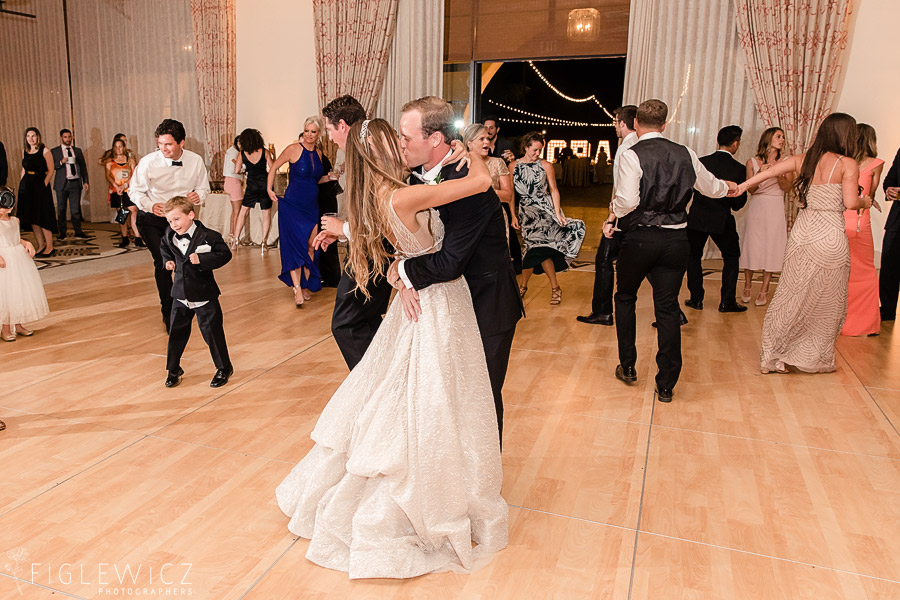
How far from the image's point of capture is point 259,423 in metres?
3.37

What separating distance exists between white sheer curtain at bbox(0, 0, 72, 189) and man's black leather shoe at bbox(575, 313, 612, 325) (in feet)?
33.8

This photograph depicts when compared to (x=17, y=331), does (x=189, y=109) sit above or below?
above

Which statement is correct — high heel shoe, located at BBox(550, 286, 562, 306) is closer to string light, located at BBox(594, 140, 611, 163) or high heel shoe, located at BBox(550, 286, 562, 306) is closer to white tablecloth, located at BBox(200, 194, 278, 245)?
white tablecloth, located at BBox(200, 194, 278, 245)

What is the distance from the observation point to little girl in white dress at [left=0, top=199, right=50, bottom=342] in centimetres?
457

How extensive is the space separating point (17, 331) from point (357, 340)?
3.17 metres

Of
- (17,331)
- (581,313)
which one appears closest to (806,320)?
(581,313)

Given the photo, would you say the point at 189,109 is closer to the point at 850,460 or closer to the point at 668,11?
the point at 668,11

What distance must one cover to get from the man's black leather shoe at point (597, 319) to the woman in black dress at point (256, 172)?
4.23 meters

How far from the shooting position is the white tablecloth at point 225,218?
9.09 meters

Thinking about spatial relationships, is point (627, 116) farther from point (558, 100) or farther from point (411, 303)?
point (558, 100)

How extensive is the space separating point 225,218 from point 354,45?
115 inches

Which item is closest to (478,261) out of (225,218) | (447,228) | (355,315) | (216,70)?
(447,228)

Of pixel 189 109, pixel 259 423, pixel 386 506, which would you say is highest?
pixel 189 109

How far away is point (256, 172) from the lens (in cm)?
805
